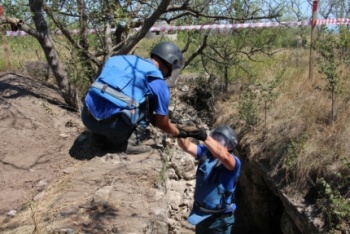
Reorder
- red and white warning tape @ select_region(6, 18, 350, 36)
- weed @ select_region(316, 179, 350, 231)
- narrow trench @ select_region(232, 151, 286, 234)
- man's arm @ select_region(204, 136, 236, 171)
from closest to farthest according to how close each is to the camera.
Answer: man's arm @ select_region(204, 136, 236, 171) < weed @ select_region(316, 179, 350, 231) < narrow trench @ select_region(232, 151, 286, 234) < red and white warning tape @ select_region(6, 18, 350, 36)

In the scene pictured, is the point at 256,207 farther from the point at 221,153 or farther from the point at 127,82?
the point at 127,82

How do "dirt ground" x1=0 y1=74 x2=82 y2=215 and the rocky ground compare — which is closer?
the rocky ground

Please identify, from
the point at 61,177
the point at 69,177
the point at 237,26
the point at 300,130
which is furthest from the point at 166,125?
the point at 237,26

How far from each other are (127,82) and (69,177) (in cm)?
108

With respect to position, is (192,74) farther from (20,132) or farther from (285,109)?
(20,132)

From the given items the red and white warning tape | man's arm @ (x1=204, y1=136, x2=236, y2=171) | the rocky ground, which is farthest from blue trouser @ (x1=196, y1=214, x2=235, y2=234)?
the red and white warning tape

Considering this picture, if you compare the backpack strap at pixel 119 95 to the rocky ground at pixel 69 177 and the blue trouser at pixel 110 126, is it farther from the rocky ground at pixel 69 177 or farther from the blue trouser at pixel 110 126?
the rocky ground at pixel 69 177

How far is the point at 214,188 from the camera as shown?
3.46 meters

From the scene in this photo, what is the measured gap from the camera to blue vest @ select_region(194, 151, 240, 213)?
→ 11.3ft

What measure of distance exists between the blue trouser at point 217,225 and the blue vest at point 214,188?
0.10 meters

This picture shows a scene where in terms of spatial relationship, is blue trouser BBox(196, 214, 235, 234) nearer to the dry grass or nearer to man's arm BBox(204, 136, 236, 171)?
man's arm BBox(204, 136, 236, 171)

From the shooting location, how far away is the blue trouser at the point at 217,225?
3490 mm

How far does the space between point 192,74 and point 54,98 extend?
3928mm

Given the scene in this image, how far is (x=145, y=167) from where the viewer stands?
13.8 ft
